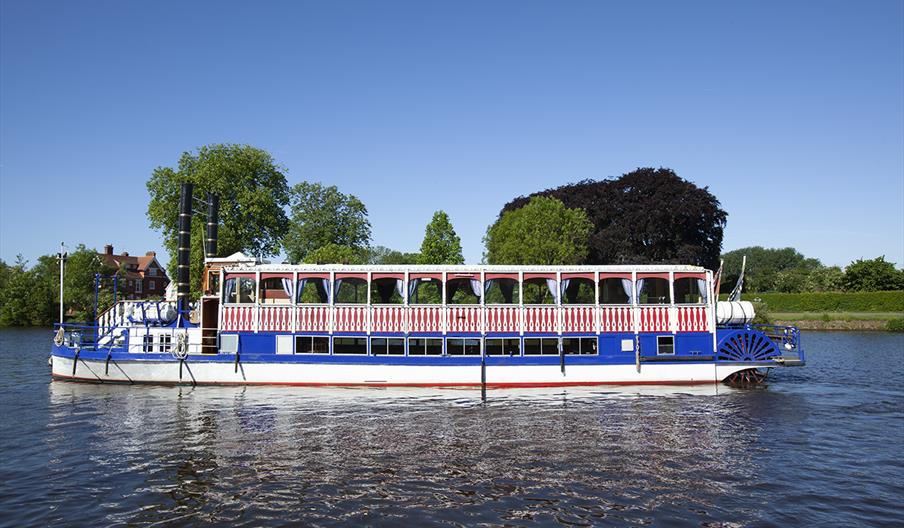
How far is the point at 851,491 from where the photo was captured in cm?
1403

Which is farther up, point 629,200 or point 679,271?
point 629,200

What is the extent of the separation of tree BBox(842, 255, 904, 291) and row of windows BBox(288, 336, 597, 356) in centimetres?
7053

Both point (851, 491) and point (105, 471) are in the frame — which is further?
point (105, 471)

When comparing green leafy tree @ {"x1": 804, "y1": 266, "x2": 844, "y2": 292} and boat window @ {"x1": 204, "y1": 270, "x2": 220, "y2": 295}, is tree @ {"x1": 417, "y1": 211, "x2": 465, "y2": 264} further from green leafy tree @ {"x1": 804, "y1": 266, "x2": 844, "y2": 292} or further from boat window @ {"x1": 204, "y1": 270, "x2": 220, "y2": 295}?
green leafy tree @ {"x1": 804, "y1": 266, "x2": 844, "y2": 292}

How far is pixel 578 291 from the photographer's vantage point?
3142 cm

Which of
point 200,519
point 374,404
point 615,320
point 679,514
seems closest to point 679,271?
point 615,320

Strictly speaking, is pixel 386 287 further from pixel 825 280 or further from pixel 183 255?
pixel 825 280

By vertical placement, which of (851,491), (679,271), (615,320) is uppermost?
(679,271)

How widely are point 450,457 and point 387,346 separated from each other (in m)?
12.5

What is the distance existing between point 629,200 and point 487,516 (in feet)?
207

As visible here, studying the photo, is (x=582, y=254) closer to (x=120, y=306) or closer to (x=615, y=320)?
(x=615, y=320)

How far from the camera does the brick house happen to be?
4392 inches

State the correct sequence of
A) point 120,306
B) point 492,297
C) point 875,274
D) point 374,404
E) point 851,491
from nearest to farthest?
point 851,491
point 374,404
point 120,306
point 492,297
point 875,274

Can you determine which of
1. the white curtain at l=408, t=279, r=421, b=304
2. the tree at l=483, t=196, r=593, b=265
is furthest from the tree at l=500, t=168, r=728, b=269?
the white curtain at l=408, t=279, r=421, b=304
